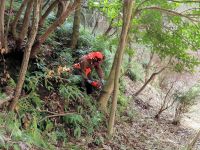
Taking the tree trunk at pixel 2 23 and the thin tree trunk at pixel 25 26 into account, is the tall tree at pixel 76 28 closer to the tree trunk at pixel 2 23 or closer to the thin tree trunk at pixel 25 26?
the thin tree trunk at pixel 25 26

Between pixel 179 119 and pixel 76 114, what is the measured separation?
17.6ft

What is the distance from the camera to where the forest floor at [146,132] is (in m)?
8.55

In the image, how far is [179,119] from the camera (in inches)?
480

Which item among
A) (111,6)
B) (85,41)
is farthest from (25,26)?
(85,41)

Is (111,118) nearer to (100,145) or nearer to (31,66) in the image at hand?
(100,145)

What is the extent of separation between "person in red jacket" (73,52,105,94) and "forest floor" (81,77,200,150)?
1298 millimetres

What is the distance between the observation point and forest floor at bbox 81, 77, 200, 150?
8552mm

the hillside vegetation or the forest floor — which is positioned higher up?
the hillside vegetation

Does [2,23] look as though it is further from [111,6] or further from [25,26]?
[111,6]

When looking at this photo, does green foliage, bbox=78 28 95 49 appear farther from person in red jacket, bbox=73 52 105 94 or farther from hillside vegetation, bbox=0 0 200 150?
person in red jacket, bbox=73 52 105 94

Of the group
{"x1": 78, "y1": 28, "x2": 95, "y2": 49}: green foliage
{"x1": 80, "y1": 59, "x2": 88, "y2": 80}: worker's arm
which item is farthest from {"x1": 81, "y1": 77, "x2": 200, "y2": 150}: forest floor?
{"x1": 78, "y1": 28, "x2": 95, "y2": 49}: green foliage

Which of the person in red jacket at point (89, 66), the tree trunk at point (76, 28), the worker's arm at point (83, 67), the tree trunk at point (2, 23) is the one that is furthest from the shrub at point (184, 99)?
the tree trunk at point (2, 23)

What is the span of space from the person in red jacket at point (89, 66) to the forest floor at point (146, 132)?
130cm

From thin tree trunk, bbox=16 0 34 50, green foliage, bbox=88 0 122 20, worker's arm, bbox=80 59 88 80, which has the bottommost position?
worker's arm, bbox=80 59 88 80
